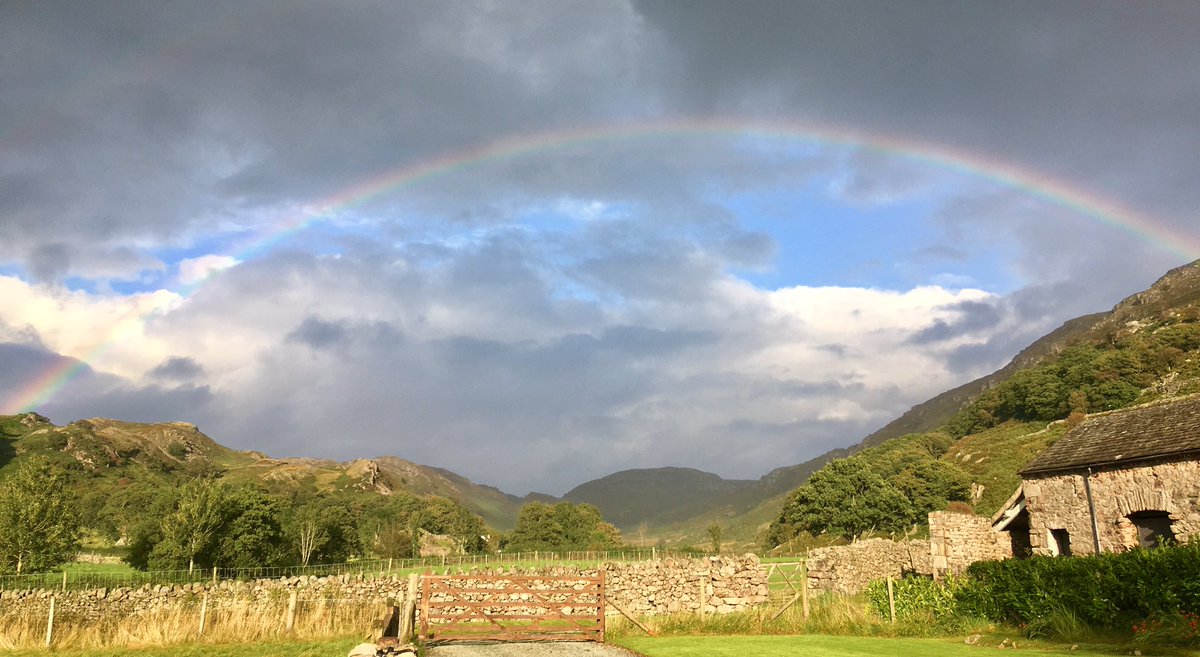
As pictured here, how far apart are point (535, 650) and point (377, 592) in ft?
58.4

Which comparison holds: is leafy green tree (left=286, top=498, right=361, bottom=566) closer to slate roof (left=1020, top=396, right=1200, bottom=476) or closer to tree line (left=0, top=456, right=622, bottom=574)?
tree line (left=0, top=456, right=622, bottom=574)

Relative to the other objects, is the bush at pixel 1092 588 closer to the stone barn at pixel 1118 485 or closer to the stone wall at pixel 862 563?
the stone barn at pixel 1118 485

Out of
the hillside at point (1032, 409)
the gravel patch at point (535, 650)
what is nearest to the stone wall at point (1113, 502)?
the gravel patch at point (535, 650)

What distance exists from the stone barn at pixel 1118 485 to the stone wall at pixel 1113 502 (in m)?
0.02

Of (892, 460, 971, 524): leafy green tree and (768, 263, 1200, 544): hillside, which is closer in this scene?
(892, 460, 971, 524): leafy green tree

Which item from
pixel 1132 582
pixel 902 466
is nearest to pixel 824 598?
pixel 1132 582

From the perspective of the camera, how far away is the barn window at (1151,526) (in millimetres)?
20047

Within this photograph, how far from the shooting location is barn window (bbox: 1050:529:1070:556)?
2286 cm

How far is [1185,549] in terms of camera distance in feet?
42.4

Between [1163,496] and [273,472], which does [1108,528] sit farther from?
[273,472]

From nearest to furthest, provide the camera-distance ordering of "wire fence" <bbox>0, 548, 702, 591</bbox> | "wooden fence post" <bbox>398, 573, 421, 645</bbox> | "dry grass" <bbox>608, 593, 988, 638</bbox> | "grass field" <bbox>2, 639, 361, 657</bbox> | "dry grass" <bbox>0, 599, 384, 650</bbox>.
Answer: "wooden fence post" <bbox>398, 573, 421, 645</bbox> < "grass field" <bbox>2, 639, 361, 657</bbox> < "dry grass" <bbox>608, 593, 988, 638</bbox> < "dry grass" <bbox>0, 599, 384, 650</bbox> < "wire fence" <bbox>0, 548, 702, 591</bbox>

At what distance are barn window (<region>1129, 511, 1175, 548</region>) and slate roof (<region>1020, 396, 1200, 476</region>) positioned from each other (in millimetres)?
1642

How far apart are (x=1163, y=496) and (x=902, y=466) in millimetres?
80573

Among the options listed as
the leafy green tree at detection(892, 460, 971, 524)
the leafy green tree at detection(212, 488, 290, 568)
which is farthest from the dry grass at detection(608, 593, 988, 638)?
the leafy green tree at detection(892, 460, 971, 524)
